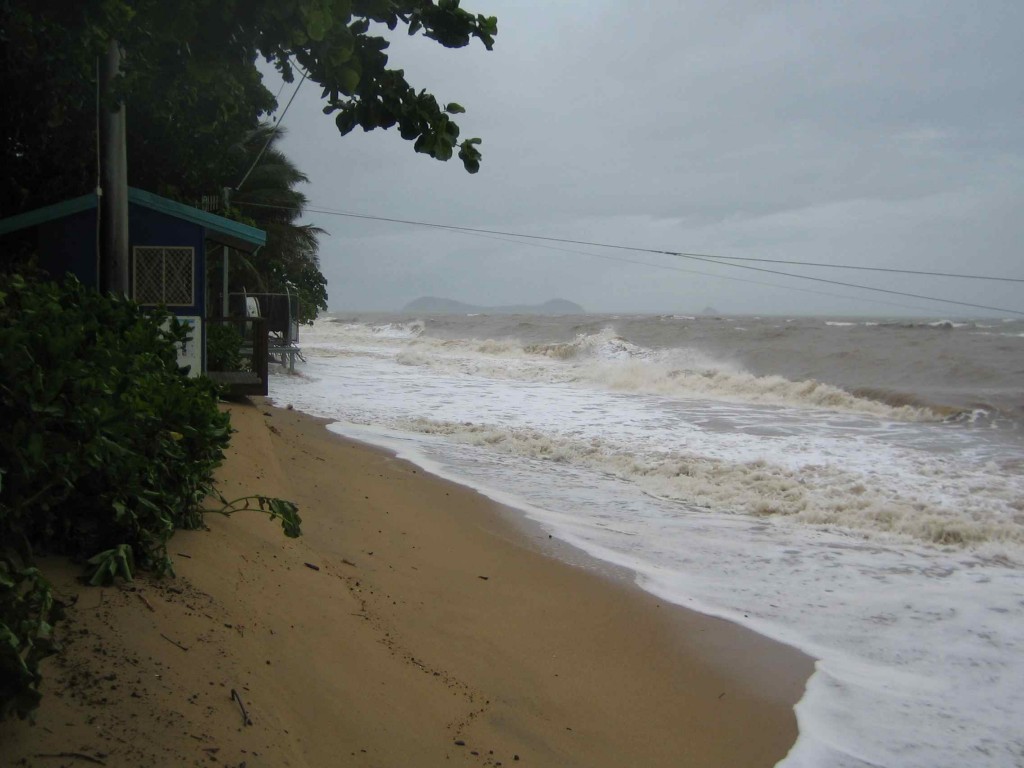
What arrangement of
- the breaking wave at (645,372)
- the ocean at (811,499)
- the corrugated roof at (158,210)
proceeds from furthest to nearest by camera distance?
1. the breaking wave at (645,372)
2. the corrugated roof at (158,210)
3. the ocean at (811,499)

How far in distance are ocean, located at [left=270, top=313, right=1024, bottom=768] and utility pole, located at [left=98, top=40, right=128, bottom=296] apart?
4.15m

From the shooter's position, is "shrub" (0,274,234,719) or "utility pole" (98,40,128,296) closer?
"shrub" (0,274,234,719)

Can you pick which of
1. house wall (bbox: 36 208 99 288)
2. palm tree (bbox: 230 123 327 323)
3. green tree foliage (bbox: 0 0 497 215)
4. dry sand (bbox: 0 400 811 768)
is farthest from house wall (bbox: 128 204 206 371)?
palm tree (bbox: 230 123 327 323)

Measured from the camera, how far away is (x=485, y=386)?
21781 mm

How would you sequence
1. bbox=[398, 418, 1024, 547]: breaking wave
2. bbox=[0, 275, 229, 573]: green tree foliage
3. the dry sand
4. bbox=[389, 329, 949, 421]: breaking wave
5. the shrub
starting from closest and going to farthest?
the shrub < bbox=[0, 275, 229, 573]: green tree foliage < the dry sand < bbox=[398, 418, 1024, 547]: breaking wave < bbox=[389, 329, 949, 421]: breaking wave

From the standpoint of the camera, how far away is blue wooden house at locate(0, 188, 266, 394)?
32.0 ft

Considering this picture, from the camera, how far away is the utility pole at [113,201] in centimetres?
653

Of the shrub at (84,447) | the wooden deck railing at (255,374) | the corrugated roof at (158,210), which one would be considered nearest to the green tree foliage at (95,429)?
the shrub at (84,447)

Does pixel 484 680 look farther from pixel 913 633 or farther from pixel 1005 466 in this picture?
pixel 1005 466

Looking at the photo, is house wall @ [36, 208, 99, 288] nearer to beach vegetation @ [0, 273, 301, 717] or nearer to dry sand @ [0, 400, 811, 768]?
dry sand @ [0, 400, 811, 768]

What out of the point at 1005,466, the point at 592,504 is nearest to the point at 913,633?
the point at 592,504

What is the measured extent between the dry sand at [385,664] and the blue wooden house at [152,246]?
14.2 ft

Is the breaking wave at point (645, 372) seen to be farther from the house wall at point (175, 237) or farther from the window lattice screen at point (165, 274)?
the window lattice screen at point (165, 274)

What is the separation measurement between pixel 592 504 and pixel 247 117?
4.88 meters
